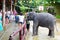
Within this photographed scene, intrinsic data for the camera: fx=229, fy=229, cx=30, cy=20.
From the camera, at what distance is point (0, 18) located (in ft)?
41.5

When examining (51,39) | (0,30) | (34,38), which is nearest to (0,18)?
(0,30)

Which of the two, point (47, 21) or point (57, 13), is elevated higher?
point (47, 21)

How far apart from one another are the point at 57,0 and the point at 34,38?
22398mm

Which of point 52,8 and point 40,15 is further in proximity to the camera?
point 52,8

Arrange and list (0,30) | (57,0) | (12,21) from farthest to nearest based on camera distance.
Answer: (57,0) < (12,21) < (0,30)

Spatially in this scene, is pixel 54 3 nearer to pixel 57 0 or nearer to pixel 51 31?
pixel 57 0

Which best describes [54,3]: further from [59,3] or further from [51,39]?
[51,39]

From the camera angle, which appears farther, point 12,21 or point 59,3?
point 59,3

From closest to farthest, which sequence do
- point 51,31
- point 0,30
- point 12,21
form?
point 0,30, point 51,31, point 12,21

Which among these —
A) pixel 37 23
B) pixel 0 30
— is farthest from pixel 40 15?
pixel 0 30

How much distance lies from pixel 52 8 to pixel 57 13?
48.0 inches

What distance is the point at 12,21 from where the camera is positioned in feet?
59.1

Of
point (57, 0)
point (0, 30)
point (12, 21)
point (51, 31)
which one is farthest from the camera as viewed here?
point (57, 0)

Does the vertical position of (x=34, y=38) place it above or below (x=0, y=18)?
below
